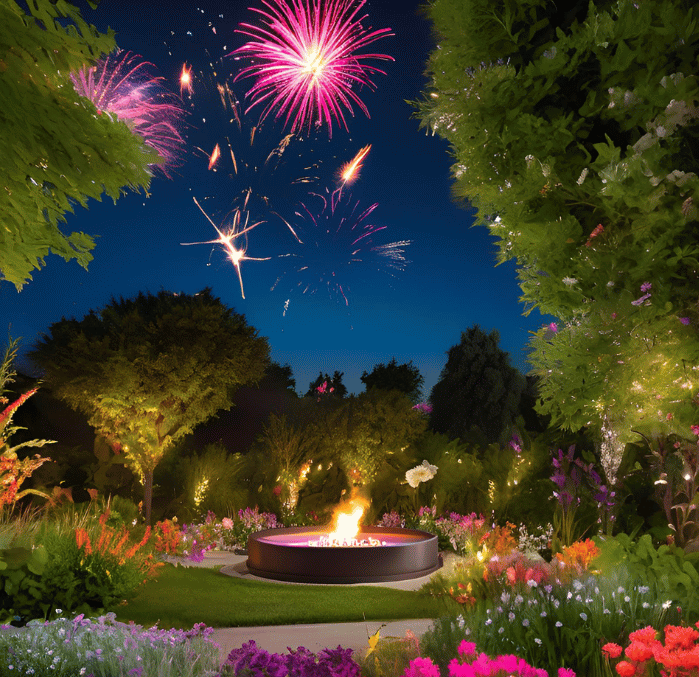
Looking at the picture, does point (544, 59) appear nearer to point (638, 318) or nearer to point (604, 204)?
point (604, 204)

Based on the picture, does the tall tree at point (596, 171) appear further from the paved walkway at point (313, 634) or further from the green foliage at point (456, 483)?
the green foliage at point (456, 483)

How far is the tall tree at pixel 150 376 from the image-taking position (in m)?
14.0

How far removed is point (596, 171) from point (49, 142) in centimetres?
423

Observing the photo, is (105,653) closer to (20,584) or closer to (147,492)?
(20,584)

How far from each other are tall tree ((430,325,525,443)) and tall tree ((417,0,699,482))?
64.6 ft

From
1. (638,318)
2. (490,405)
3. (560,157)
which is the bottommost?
(638,318)

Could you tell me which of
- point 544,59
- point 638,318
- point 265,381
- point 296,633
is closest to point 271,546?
point 296,633

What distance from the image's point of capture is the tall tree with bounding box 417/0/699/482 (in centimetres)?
454

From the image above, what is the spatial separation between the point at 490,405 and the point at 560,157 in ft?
67.9

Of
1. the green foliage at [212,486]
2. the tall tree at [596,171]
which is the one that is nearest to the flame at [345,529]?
the green foliage at [212,486]

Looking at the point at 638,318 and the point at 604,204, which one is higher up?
the point at 604,204

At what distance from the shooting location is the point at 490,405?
81.9 ft

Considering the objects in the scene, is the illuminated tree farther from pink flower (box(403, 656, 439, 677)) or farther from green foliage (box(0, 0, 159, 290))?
pink flower (box(403, 656, 439, 677))

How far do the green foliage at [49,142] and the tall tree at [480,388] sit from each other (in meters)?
20.8
